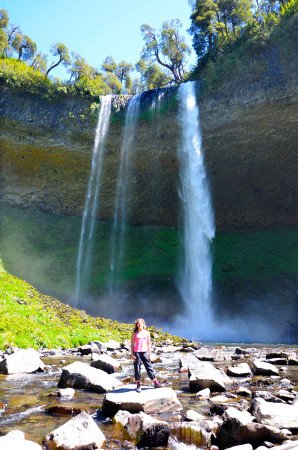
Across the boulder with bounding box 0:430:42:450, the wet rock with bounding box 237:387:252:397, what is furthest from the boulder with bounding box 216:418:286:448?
the wet rock with bounding box 237:387:252:397

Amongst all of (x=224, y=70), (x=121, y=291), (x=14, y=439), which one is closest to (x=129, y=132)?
(x=224, y=70)

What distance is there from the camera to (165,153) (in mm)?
26172

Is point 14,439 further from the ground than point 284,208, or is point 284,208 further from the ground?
point 284,208

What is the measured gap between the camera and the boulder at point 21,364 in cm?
733

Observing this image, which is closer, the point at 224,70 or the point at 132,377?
the point at 132,377

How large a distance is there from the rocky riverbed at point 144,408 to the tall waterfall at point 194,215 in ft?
50.5

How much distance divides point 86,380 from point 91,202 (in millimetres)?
23724

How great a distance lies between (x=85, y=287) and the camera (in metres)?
27.3

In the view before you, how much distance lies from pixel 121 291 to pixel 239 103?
1321 cm

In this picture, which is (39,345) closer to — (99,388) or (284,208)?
(99,388)

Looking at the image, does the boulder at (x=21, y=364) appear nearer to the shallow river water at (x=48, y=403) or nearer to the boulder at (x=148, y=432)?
the shallow river water at (x=48, y=403)

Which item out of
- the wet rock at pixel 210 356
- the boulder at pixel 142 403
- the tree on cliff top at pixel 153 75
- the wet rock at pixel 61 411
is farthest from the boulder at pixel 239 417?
the tree on cliff top at pixel 153 75

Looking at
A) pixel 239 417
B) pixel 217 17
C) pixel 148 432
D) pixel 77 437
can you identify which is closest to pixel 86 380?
pixel 148 432

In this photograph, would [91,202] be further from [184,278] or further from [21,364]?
[21,364]
